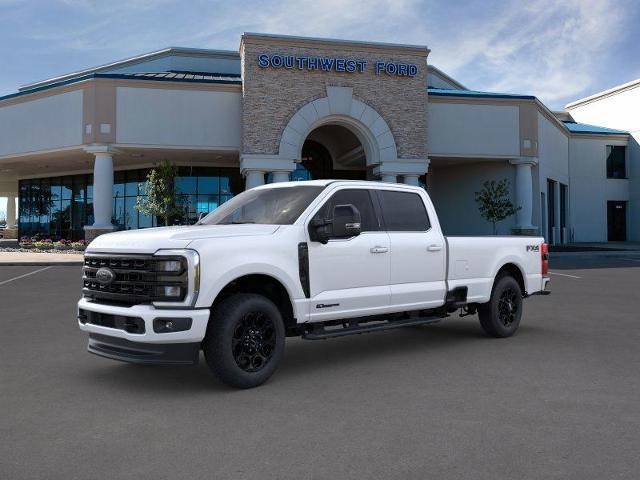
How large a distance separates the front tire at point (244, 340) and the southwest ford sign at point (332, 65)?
24.2 metres

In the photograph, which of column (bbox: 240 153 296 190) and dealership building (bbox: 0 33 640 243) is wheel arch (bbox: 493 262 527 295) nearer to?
column (bbox: 240 153 296 190)

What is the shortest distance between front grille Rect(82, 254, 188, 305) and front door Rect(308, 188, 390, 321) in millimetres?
1482

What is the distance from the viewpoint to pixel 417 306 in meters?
7.48

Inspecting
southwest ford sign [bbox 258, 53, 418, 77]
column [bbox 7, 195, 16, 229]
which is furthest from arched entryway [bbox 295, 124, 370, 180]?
column [bbox 7, 195, 16, 229]

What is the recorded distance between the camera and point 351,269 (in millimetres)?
6734

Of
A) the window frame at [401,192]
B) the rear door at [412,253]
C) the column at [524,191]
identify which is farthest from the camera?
the column at [524,191]

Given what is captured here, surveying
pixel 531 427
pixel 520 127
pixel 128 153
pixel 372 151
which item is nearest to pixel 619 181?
pixel 520 127

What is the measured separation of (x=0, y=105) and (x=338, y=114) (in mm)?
18818

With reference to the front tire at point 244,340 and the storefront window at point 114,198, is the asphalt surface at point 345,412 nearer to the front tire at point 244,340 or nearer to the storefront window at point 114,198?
the front tire at point 244,340

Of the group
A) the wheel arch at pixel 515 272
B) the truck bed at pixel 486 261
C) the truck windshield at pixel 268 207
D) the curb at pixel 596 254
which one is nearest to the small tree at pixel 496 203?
the curb at pixel 596 254

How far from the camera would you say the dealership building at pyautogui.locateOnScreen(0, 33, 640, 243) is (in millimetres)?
28969

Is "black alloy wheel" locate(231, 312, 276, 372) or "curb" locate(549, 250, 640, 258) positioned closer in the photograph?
"black alloy wheel" locate(231, 312, 276, 372)

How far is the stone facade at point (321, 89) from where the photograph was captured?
2861 cm

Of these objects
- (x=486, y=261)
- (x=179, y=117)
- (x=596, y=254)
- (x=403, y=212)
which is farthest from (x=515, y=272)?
(x=179, y=117)
